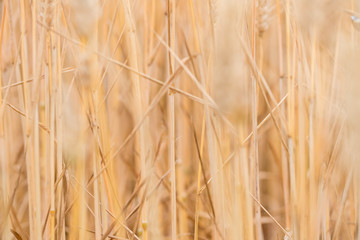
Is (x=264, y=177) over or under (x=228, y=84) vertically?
under

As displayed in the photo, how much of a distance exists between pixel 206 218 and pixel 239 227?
1.83 ft

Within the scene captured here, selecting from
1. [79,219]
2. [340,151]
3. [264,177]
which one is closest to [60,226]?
[79,219]

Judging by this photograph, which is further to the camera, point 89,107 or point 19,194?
point 19,194

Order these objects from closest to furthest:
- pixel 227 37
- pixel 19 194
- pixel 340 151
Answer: pixel 227 37 → pixel 340 151 → pixel 19 194

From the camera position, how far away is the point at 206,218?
1.07 meters

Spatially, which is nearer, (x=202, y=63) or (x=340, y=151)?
(x=202, y=63)

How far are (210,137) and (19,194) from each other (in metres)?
0.68

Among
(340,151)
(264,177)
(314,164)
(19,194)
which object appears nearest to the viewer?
(314,164)

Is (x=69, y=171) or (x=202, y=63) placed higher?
(x=202, y=63)

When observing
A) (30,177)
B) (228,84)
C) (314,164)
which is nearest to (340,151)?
(314,164)

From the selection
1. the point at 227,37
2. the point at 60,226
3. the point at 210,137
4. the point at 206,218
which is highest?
the point at 227,37

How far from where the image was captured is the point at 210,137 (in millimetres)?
523

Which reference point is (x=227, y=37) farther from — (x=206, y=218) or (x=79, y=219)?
(x=206, y=218)

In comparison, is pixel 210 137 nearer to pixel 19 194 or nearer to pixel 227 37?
pixel 227 37
